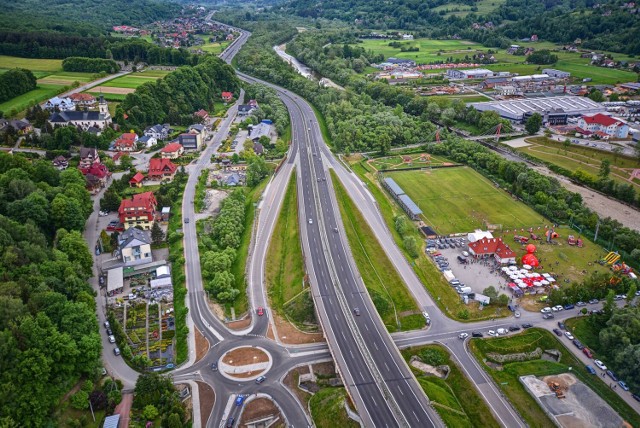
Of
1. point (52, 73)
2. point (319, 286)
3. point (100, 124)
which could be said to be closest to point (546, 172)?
point (319, 286)

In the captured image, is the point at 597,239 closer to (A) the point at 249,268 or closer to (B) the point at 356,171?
(B) the point at 356,171

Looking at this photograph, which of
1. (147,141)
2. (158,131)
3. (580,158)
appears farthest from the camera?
(158,131)

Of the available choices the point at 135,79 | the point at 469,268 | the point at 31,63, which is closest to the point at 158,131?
the point at 135,79

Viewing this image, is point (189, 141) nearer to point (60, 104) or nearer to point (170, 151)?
point (170, 151)

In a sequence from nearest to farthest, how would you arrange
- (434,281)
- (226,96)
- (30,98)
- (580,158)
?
(434,281) < (580,158) < (30,98) < (226,96)

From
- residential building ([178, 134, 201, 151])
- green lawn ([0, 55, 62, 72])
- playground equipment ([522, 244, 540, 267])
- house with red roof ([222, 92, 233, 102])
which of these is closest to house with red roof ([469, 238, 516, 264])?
playground equipment ([522, 244, 540, 267])

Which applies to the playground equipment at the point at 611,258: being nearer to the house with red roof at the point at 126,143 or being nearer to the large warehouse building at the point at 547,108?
the large warehouse building at the point at 547,108

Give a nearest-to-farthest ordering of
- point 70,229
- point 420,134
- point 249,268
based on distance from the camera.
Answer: point 249,268 → point 70,229 → point 420,134
